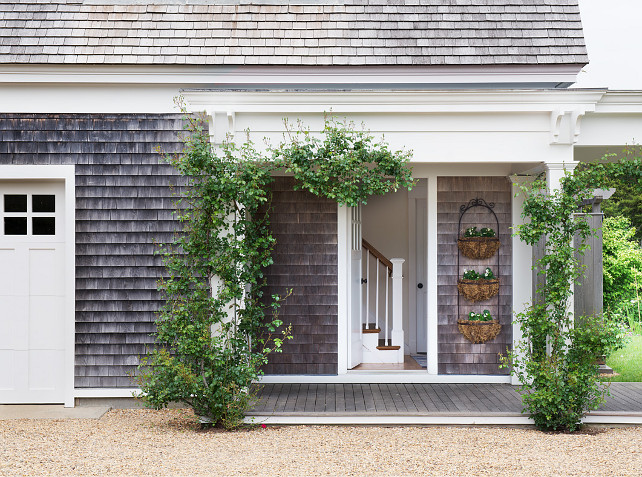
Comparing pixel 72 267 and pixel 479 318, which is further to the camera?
pixel 479 318

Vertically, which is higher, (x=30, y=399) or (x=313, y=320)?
(x=313, y=320)

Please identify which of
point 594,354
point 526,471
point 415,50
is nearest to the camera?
point 526,471

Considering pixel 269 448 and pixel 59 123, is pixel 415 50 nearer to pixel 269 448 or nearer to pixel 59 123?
pixel 59 123

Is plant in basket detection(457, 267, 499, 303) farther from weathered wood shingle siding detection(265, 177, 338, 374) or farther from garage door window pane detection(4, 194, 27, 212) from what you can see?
garage door window pane detection(4, 194, 27, 212)

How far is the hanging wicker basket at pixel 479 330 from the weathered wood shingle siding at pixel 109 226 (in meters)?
3.20

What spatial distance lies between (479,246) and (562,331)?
62.3 inches

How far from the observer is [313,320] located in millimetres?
7176

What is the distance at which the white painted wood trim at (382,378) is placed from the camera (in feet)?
23.4

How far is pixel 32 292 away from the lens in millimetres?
6473

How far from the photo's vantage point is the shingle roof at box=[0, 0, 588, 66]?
6.62 metres

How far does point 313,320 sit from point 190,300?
5.87 feet

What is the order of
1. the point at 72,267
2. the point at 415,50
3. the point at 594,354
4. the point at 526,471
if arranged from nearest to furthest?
the point at 526,471, the point at 594,354, the point at 72,267, the point at 415,50

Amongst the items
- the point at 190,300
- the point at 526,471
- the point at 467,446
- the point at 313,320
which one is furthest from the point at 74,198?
the point at 526,471

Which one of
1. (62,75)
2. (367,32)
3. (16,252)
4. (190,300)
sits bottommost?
(190,300)
